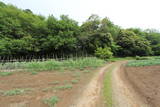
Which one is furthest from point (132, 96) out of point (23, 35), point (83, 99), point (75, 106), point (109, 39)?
point (23, 35)

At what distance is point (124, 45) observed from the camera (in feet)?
→ 79.6

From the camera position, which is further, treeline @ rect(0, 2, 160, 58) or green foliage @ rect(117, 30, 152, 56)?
green foliage @ rect(117, 30, 152, 56)

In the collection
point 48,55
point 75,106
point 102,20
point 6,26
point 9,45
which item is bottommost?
point 75,106

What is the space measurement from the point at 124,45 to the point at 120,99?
23981mm

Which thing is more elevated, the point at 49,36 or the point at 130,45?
the point at 49,36

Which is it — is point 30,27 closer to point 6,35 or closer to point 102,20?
point 6,35

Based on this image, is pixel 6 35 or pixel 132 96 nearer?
pixel 132 96

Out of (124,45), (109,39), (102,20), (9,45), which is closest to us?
(9,45)

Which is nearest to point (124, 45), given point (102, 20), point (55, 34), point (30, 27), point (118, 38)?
point (118, 38)

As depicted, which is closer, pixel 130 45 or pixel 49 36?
pixel 49 36

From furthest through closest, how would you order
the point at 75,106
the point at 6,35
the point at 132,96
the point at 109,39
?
the point at 109,39 < the point at 6,35 < the point at 132,96 < the point at 75,106

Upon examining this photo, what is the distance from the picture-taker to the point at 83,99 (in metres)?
3.25

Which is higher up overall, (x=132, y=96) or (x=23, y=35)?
(x=23, y=35)

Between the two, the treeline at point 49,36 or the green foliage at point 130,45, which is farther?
the green foliage at point 130,45
